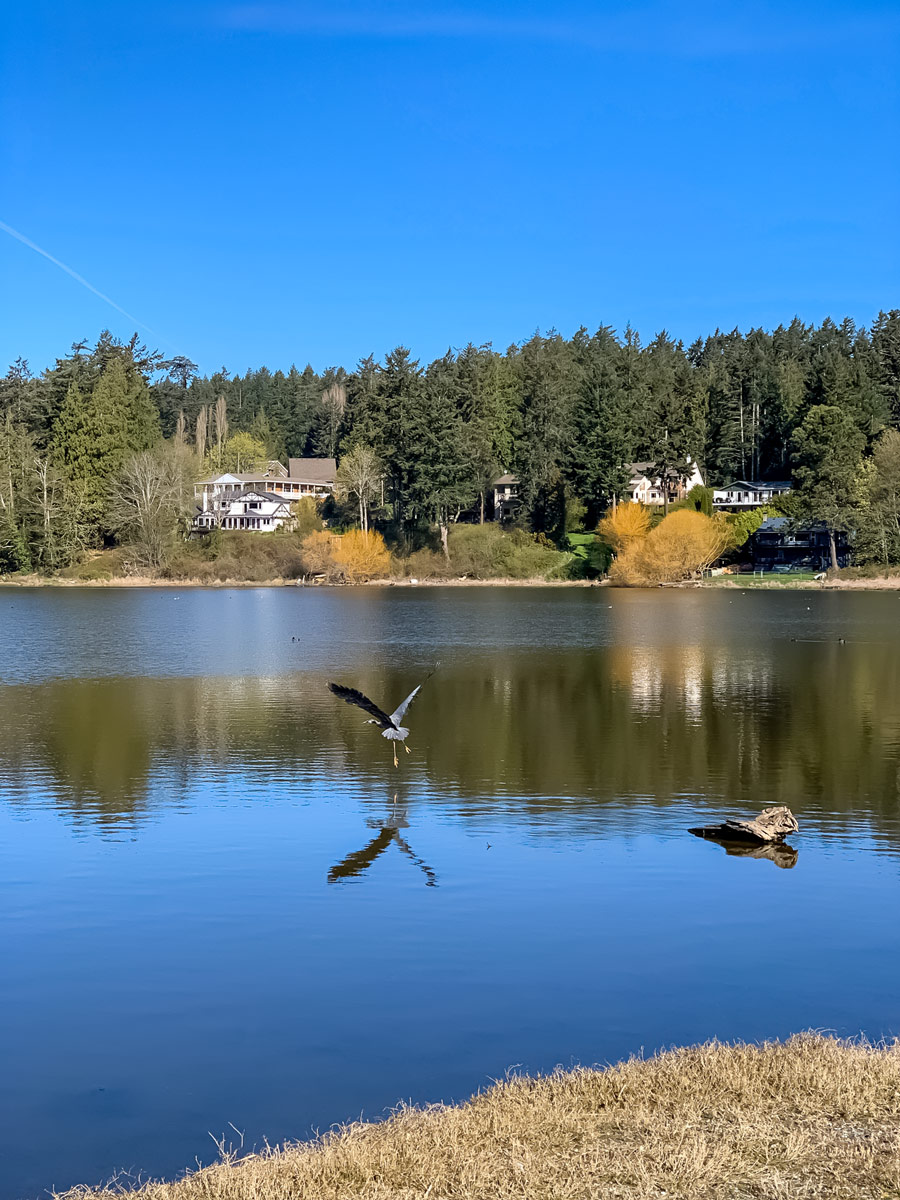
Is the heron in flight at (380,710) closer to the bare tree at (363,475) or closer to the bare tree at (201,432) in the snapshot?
the bare tree at (363,475)

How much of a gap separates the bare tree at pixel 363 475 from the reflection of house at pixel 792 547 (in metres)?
41.9

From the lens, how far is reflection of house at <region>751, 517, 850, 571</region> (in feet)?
409

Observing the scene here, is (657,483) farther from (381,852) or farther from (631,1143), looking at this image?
(631,1143)

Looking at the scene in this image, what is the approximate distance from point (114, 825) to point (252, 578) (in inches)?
4246

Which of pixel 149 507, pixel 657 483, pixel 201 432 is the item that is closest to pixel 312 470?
pixel 201 432

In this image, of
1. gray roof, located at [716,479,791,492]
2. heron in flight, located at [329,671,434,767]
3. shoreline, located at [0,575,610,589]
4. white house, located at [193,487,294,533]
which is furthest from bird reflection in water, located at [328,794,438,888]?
white house, located at [193,487,294,533]

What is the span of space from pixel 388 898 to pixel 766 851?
6.28 meters

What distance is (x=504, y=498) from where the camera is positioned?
14025 cm

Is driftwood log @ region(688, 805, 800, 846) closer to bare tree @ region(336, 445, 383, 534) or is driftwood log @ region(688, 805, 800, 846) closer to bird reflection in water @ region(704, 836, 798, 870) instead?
bird reflection in water @ region(704, 836, 798, 870)

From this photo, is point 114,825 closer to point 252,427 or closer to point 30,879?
point 30,879

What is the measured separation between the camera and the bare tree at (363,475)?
129 meters

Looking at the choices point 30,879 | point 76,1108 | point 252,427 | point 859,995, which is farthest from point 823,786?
point 252,427

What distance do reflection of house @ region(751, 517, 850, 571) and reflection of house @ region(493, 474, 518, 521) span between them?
2764cm

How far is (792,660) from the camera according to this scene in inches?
1914
